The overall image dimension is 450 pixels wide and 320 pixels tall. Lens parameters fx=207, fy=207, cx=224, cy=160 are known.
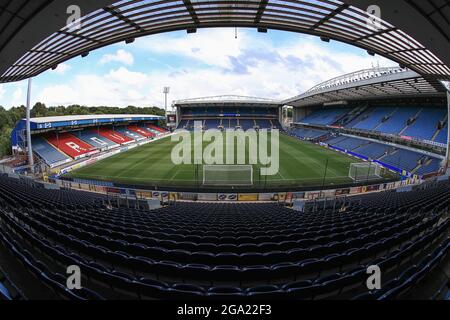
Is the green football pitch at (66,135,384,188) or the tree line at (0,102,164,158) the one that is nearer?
the green football pitch at (66,135,384,188)

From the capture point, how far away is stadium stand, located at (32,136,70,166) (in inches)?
1216

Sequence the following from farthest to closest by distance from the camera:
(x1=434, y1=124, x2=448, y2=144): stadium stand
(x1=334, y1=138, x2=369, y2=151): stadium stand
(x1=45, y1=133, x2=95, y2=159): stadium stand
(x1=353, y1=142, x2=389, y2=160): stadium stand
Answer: (x1=334, y1=138, x2=369, y2=151): stadium stand → (x1=353, y1=142, x2=389, y2=160): stadium stand → (x1=45, y1=133, x2=95, y2=159): stadium stand → (x1=434, y1=124, x2=448, y2=144): stadium stand

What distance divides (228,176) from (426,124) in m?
35.6

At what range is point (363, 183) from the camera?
22656mm

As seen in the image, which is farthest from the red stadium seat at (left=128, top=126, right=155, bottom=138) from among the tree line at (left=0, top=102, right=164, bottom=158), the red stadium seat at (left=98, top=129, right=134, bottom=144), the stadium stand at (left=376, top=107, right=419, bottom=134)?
the stadium stand at (left=376, top=107, right=419, bottom=134)

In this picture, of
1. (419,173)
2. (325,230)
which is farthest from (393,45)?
(419,173)

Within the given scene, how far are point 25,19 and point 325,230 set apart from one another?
492 inches

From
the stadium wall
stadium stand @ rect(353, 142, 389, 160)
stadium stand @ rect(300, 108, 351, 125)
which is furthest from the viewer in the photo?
stadium stand @ rect(300, 108, 351, 125)

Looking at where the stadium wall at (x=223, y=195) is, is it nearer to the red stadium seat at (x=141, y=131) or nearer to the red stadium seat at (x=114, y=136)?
the red stadium seat at (x=114, y=136)

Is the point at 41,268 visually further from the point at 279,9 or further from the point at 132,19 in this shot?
the point at 279,9

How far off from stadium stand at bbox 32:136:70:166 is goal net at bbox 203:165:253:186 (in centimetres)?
2358

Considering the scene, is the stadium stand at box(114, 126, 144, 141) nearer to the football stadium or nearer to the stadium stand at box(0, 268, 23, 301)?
the football stadium

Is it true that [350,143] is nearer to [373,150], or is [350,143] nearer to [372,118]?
[373,150]

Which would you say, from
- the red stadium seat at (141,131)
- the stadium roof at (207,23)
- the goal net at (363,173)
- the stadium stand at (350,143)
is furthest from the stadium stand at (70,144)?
the stadium stand at (350,143)
